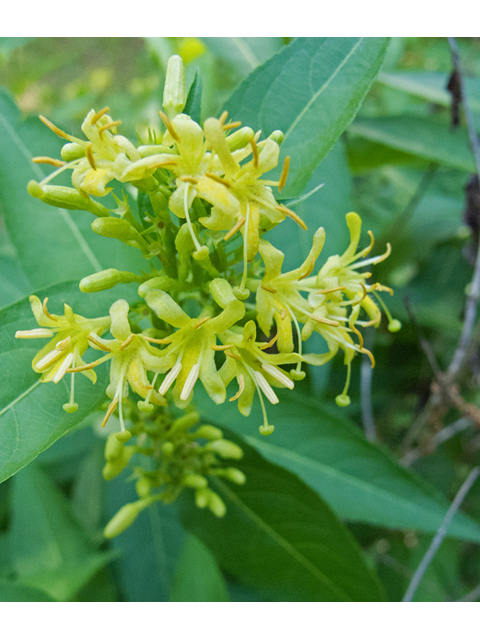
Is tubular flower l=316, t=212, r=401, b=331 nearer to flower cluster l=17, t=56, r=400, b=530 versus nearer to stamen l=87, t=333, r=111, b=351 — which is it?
flower cluster l=17, t=56, r=400, b=530

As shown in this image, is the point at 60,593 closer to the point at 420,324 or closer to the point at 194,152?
the point at 194,152

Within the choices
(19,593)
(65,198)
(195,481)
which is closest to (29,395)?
(65,198)

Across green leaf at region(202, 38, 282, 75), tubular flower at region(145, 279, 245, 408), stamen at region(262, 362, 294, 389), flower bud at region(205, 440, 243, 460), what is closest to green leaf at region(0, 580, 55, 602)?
flower bud at region(205, 440, 243, 460)

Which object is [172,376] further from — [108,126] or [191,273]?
[108,126]

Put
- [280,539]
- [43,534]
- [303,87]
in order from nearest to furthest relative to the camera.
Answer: [303,87], [280,539], [43,534]

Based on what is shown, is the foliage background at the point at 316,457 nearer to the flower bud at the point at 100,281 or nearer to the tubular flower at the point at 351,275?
the flower bud at the point at 100,281

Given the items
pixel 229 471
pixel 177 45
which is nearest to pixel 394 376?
pixel 229 471
